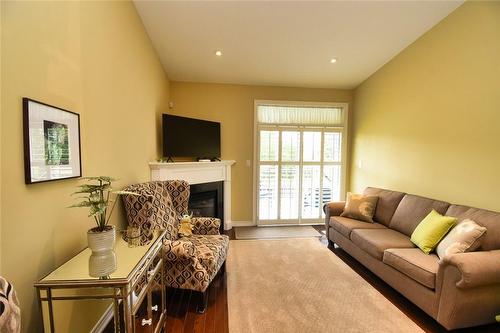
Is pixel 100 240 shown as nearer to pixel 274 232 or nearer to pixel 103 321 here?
pixel 103 321

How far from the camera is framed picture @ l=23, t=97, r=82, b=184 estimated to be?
1.15 m

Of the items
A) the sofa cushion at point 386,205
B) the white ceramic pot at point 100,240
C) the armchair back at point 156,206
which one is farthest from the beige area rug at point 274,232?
the white ceramic pot at point 100,240

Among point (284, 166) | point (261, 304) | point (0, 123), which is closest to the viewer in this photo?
point (0, 123)

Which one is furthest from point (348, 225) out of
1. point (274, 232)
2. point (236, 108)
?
point (236, 108)

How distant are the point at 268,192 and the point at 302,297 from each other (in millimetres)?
2422

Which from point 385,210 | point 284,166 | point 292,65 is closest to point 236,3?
point 292,65

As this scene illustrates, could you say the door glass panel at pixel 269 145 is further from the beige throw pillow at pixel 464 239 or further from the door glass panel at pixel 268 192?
the beige throw pillow at pixel 464 239

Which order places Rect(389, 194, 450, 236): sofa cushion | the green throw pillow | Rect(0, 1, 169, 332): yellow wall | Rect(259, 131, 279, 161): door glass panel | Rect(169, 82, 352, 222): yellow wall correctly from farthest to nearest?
Rect(259, 131, 279, 161): door glass panel, Rect(169, 82, 352, 222): yellow wall, Rect(389, 194, 450, 236): sofa cushion, the green throw pillow, Rect(0, 1, 169, 332): yellow wall

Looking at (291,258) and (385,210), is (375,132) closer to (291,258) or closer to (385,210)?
(385,210)

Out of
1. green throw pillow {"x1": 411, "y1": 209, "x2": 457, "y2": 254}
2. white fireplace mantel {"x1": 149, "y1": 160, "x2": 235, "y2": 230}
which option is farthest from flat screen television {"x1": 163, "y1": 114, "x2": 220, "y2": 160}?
green throw pillow {"x1": 411, "y1": 209, "x2": 457, "y2": 254}

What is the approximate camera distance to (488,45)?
2355 millimetres

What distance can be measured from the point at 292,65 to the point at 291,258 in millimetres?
2846

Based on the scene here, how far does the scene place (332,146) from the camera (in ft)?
15.5

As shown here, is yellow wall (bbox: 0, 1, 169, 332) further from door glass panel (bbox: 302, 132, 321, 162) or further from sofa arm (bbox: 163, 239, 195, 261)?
door glass panel (bbox: 302, 132, 321, 162)
